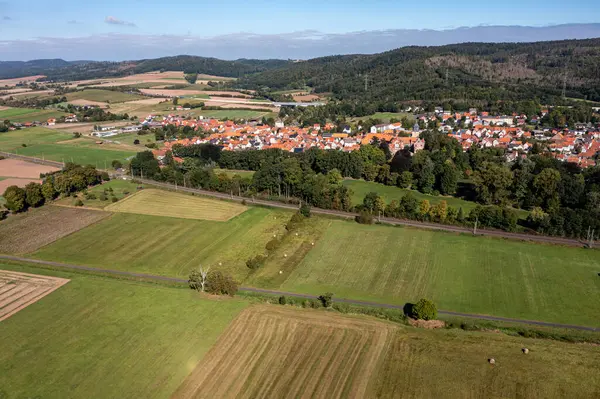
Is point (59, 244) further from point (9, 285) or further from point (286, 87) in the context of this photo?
point (286, 87)

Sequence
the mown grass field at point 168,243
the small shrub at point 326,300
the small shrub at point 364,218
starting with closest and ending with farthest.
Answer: the small shrub at point 326,300 < the mown grass field at point 168,243 < the small shrub at point 364,218

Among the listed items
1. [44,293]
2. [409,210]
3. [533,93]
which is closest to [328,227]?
[409,210]

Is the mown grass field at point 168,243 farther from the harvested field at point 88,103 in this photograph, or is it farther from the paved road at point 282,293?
the harvested field at point 88,103

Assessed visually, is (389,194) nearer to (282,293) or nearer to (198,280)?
(282,293)

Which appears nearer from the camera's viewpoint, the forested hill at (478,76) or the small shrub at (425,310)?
the small shrub at (425,310)

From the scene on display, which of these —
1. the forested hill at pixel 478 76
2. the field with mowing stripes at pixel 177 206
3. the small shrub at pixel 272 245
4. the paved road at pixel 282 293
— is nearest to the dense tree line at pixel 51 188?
the field with mowing stripes at pixel 177 206

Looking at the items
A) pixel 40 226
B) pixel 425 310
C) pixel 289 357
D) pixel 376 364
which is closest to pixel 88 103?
pixel 40 226

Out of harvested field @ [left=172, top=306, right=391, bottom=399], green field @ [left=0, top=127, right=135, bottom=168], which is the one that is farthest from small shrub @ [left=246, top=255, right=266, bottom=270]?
green field @ [left=0, top=127, right=135, bottom=168]
